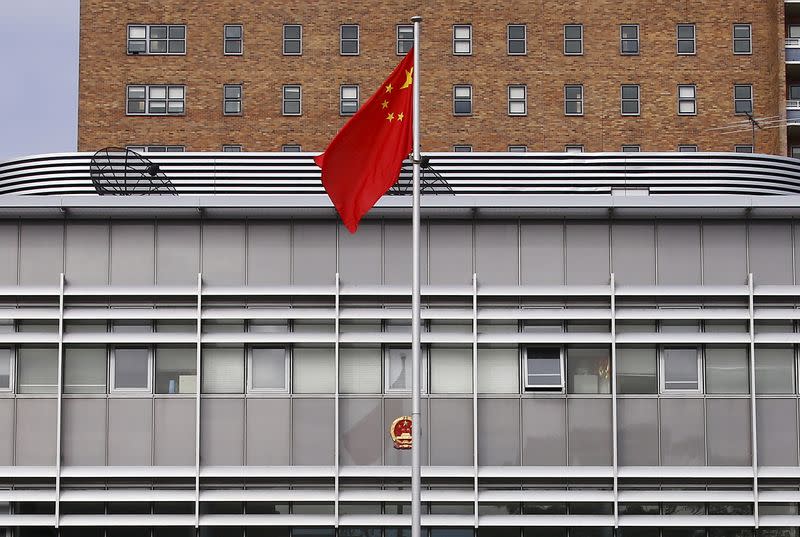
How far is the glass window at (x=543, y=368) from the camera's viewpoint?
2841 centimetres

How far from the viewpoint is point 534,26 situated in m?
61.1

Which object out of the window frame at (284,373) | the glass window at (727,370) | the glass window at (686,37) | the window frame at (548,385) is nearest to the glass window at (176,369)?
the window frame at (284,373)

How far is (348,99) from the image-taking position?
60.8m

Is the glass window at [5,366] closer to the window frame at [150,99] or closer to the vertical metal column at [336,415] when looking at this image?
the vertical metal column at [336,415]

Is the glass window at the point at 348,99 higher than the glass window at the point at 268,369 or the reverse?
higher

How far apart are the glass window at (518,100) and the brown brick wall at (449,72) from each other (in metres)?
0.25

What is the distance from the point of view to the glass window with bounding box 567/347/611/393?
28.4 metres

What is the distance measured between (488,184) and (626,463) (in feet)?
89.2

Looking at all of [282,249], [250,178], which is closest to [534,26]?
[250,178]

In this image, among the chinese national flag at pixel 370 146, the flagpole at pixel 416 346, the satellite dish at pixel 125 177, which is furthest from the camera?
the satellite dish at pixel 125 177

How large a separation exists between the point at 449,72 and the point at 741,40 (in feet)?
45.2

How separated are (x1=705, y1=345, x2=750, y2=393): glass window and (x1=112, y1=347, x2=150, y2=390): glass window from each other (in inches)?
477

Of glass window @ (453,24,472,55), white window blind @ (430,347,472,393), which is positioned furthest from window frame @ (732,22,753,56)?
white window blind @ (430,347,472,393)

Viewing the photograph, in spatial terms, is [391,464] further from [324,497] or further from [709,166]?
[709,166]
